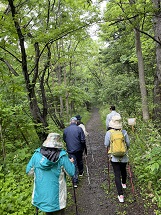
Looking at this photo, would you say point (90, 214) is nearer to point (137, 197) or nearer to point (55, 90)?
point (137, 197)

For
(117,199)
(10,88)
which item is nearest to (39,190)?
(117,199)

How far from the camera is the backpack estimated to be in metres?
4.46

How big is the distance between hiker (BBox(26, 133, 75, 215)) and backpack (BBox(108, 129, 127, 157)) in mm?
1487

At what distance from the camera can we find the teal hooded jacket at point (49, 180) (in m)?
3.21

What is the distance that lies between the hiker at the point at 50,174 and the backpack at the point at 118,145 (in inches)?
58.5

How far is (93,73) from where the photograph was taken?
119 feet

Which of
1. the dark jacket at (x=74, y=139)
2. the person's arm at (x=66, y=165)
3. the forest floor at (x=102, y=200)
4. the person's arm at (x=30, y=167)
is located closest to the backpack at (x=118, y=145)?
the forest floor at (x=102, y=200)

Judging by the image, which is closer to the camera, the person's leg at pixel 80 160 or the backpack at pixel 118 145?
the backpack at pixel 118 145

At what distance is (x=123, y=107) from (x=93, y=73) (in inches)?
907

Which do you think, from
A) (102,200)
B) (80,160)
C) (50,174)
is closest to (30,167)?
(50,174)

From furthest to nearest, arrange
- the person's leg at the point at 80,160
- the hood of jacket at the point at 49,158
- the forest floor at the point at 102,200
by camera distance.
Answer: the person's leg at the point at 80,160 → the forest floor at the point at 102,200 → the hood of jacket at the point at 49,158

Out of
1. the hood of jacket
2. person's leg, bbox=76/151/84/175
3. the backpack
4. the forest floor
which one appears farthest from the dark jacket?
the hood of jacket

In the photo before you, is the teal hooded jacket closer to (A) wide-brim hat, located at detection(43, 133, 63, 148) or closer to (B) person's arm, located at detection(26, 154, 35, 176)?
(B) person's arm, located at detection(26, 154, 35, 176)

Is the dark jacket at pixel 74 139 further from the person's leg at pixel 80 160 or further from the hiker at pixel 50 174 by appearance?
the hiker at pixel 50 174
